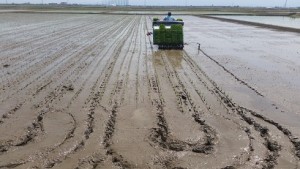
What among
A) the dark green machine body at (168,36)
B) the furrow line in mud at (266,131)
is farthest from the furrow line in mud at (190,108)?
the dark green machine body at (168,36)

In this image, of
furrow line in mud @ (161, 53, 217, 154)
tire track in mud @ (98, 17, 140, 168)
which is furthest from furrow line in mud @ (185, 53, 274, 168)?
tire track in mud @ (98, 17, 140, 168)

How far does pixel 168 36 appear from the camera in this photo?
52.3 feet

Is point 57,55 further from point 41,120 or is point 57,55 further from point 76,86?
point 41,120

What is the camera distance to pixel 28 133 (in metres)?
5.88

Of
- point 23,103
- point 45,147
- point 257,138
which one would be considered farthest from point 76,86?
point 257,138

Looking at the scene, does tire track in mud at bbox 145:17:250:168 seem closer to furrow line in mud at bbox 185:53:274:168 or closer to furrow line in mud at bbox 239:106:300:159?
furrow line in mud at bbox 185:53:274:168

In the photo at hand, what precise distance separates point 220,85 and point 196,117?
9.72 ft

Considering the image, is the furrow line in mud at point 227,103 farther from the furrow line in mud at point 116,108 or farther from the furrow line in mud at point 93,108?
the furrow line in mud at point 93,108

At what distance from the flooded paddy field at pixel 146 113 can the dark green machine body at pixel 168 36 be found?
113 inches

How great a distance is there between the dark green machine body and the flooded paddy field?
2862mm

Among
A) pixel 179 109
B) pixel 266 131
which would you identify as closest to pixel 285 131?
pixel 266 131

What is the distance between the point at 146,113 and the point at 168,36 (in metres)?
9.43

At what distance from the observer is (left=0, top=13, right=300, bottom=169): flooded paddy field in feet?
→ 16.8

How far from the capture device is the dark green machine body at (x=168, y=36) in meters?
15.8
